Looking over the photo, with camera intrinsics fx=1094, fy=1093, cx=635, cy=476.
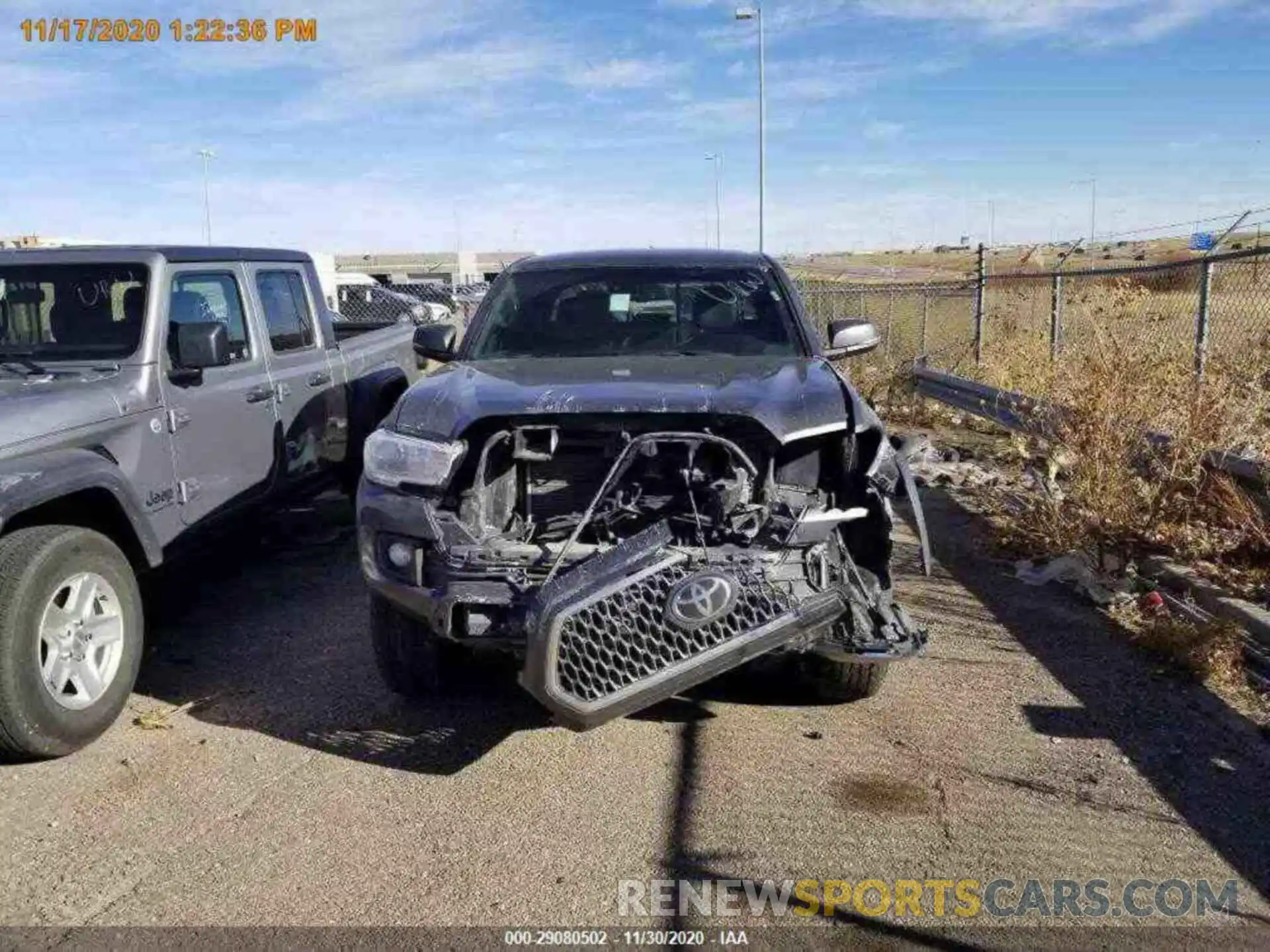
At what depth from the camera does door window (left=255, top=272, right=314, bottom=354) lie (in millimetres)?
6379

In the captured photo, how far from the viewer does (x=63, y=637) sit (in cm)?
406

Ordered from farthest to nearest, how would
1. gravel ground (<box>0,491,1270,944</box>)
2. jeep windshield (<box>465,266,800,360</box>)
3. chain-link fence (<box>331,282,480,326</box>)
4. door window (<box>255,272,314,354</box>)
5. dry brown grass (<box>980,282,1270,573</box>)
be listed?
chain-link fence (<box>331,282,480,326</box>) → door window (<box>255,272,314,354</box>) → dry brown grass (<box>980,282,1270,573</box>) → jeep windshield (<box>465,266,800,360</box>) → gravel ground (<box>0,491,1270,944</box>)

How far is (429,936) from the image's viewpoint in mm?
2965

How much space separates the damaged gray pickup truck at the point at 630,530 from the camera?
3.53m

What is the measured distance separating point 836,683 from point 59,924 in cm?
276

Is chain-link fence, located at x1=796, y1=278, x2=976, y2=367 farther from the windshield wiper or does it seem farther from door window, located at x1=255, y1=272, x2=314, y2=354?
the windshield wiper

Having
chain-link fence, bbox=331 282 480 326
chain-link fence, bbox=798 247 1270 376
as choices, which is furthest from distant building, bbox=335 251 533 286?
chain-link fence, bbox=798 247 1270 376

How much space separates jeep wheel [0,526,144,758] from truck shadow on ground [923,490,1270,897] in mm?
3604

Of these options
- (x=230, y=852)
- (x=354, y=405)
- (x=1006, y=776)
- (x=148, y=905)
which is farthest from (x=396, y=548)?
(x=354, y=405)

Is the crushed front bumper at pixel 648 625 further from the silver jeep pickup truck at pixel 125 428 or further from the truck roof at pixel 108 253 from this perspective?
the truck roof at pixel 108 253

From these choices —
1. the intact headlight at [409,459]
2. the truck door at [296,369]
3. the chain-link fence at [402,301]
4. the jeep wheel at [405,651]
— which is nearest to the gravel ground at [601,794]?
the jeep wheel at [405,651]

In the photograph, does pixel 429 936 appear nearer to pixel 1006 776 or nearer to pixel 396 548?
pixel 396 548

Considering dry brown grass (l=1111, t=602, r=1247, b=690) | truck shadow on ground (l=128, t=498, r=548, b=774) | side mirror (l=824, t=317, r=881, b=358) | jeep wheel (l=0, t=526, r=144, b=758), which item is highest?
side mirror (l=824, t=317, r=881, b=358)

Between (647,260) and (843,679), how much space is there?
8.37 feet
